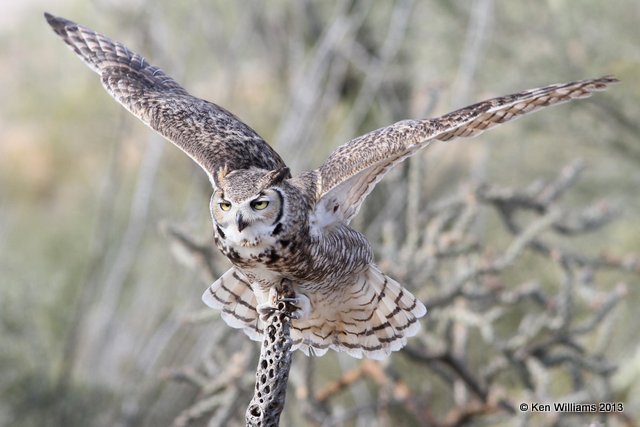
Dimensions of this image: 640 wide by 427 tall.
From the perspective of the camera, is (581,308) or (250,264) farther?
(581,308)

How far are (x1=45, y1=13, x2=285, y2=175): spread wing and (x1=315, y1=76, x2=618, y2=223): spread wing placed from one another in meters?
0.26

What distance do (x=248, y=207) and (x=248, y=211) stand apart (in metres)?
0.01

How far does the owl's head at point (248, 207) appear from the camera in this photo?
2.52 m

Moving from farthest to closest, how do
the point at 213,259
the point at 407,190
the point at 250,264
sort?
1. the point at 407,190
2. the point at 213,259
3. the point at 250,264

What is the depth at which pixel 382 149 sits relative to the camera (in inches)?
109

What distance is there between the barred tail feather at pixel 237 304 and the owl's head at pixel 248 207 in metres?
0.62

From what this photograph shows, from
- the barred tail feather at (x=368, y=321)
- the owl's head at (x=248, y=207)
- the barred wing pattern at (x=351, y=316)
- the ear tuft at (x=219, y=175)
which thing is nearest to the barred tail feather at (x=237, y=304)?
the barred wing pattern at (x=351, y=316)

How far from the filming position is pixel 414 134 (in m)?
2.76

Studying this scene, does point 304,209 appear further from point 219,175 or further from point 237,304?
point 237,304

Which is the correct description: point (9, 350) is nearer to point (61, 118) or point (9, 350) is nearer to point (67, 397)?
point (67, 397)

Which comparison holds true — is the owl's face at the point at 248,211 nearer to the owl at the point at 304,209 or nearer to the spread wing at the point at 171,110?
the owl at the point at 304,209

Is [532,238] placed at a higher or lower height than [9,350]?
higher

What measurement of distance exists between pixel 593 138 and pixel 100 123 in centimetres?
749

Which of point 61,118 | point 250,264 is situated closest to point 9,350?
point 250,264
